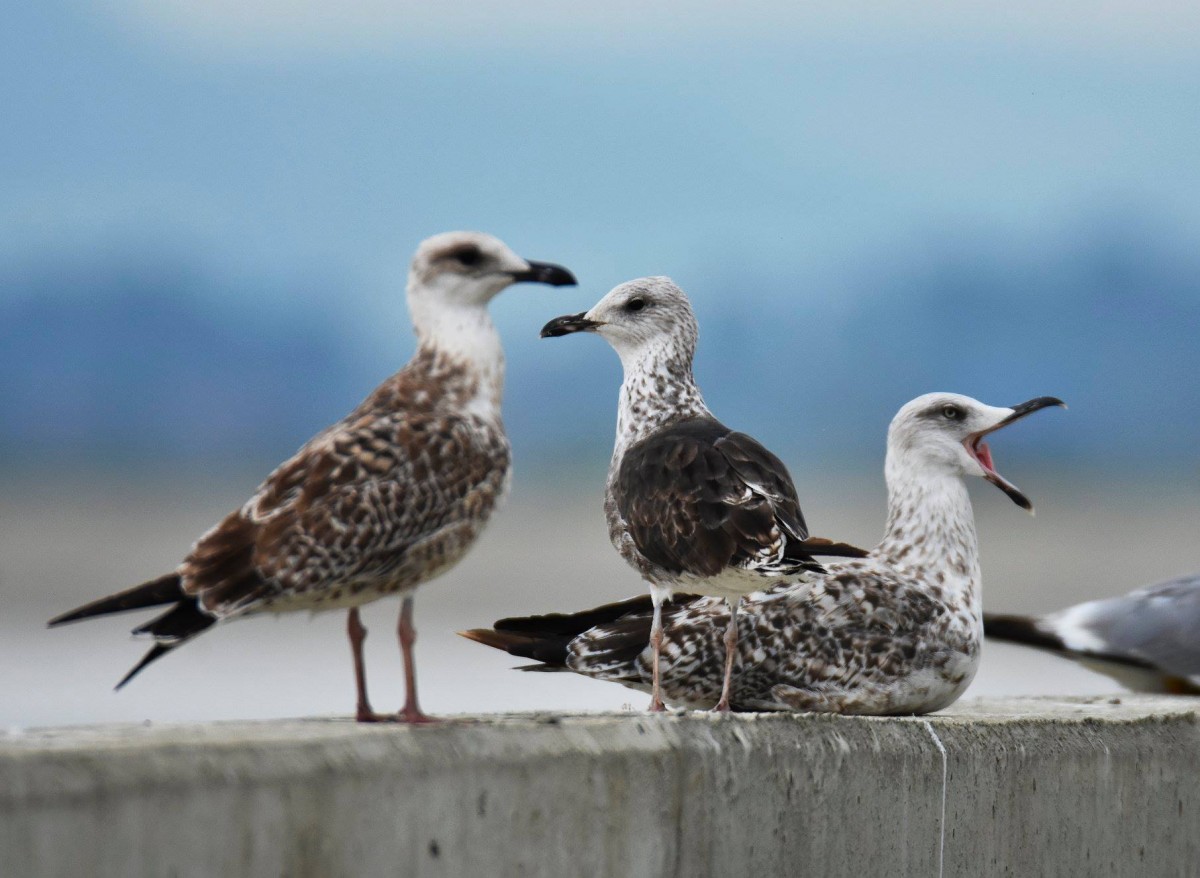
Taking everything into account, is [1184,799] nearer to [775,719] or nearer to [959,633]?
[959,633]

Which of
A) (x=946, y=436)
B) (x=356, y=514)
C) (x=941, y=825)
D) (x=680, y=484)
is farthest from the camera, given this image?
(x=946, y=436)

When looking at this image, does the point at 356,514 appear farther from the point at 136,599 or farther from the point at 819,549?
the point at 819,549

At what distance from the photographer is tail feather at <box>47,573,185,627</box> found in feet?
11.9

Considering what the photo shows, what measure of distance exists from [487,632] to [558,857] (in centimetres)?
164

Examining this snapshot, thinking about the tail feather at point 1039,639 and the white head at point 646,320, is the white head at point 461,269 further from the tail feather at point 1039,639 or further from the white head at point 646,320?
the tail feather at point 1039,639

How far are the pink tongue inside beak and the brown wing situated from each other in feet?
7.81

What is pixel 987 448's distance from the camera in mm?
6078

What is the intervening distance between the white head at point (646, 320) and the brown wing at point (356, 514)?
156 cm

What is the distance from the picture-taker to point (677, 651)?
5492 mm

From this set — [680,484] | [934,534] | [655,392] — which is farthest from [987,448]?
[680,484]

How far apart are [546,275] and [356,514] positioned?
0.82m

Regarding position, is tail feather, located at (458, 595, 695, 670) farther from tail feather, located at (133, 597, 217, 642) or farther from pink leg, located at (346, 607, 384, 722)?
tail feather, located at (133, 597, 217, 642)

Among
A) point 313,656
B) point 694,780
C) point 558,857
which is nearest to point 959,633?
point 694,780

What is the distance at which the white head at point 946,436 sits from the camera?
595 centimetres
